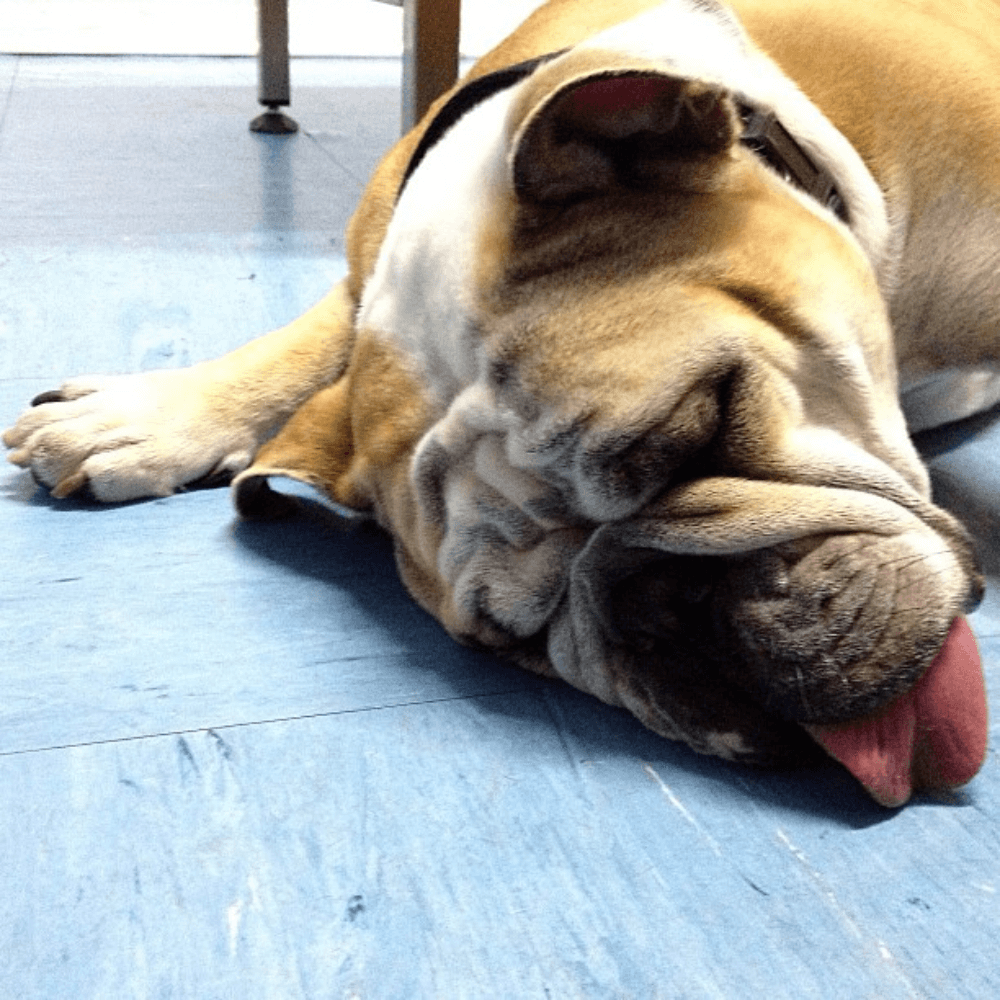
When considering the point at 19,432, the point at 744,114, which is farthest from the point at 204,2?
the point at 744,114

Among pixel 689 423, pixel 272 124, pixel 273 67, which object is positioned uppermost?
pixel 689 423

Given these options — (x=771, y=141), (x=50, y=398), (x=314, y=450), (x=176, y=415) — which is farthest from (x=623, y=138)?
(x=50, y=398)

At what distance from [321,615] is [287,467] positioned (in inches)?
6.0

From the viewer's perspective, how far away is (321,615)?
1211 mm

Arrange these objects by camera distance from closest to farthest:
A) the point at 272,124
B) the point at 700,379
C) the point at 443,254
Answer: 1. the point at 700,379
2. the point at 443,254
3. the point at 272,124

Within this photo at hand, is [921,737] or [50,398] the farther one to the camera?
[50,398]

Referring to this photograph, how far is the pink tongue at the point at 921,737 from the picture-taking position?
0.93m

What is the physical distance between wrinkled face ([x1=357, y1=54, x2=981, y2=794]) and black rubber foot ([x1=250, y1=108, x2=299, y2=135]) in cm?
277

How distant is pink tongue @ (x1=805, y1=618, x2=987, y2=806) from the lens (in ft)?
3.05

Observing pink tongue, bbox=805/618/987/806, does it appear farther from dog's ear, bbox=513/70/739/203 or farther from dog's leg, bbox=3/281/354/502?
dog's leg, bbox=3/281/354/502

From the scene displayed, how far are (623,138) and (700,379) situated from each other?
189 millimetres

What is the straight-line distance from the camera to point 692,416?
2.96 feet

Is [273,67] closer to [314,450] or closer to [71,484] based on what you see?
[71,484]

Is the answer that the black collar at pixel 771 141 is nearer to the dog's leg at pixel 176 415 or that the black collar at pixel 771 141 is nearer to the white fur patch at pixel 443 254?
the white fur patch at pixel 443 254
